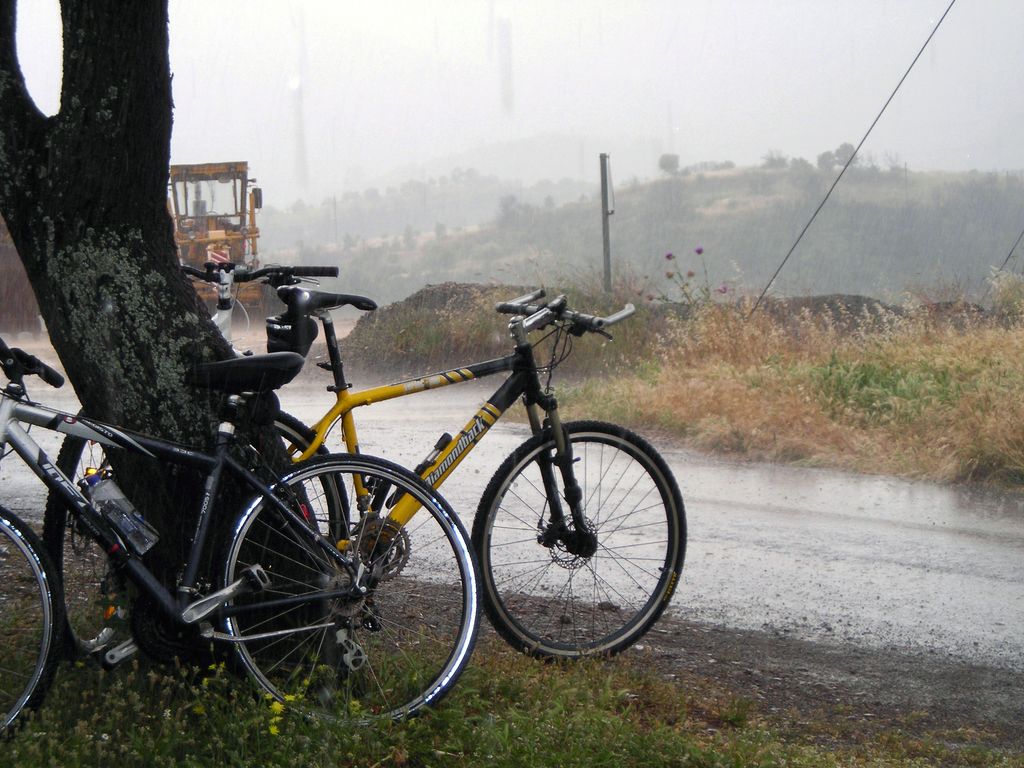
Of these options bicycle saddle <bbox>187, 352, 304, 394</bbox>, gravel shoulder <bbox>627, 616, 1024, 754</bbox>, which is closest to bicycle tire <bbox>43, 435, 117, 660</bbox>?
bicycle saddle <bbox>187, 352, 304, 394</bbox>

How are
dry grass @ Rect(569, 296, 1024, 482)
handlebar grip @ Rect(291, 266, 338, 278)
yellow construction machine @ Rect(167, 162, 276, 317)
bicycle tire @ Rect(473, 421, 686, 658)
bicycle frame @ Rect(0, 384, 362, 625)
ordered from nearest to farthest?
bicycle frame @ Rect(0, 384, 362, 625), bicycle tire @ Rect(473, 421, 686, 658), handlebar grip @ Rect(291, 266, 338, 278), dry grass @ Rect(569, 296, 1024, 482), yellow construction machine @ Rect(167, 162, 276, 317)

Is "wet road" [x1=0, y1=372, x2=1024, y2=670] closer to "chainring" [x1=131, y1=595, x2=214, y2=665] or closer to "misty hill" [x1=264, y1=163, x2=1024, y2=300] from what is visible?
"chainring" [x1=131, y1=595, x2=214, y2=665]

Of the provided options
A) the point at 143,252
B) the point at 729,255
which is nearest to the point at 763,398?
the point at 143,252

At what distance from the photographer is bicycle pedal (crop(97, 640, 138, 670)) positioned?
3.47 meters

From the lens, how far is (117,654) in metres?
3.48

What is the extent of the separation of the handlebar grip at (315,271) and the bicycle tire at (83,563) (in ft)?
1.80

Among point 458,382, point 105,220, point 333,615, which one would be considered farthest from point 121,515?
point 458,382

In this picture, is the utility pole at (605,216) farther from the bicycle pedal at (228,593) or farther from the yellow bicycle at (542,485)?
the bicycle pedal at (228,593)

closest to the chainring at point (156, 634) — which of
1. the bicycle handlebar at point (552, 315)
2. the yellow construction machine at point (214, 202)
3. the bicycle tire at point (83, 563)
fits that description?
the bicycle tire at point (83, 563)

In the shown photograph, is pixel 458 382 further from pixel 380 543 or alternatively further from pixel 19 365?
pixel 19 365

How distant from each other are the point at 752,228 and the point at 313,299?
3777 cm

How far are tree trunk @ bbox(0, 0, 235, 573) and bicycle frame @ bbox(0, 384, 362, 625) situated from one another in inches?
10.8

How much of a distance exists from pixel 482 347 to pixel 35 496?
6.92 meters

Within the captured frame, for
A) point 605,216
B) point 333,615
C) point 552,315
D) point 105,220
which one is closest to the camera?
point 333,615
